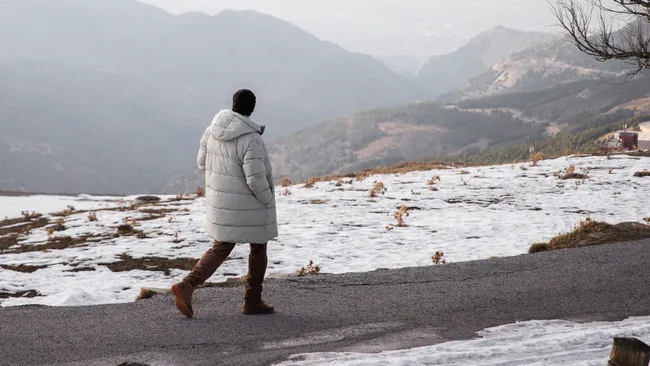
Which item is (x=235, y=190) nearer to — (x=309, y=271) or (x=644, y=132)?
(x=309, y=271)

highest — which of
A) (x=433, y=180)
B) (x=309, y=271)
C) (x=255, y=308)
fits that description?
(x=433, y=180)

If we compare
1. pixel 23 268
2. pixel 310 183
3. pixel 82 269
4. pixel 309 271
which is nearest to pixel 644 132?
A: pixel 310 183

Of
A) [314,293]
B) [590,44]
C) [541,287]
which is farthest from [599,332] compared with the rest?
[590,44]

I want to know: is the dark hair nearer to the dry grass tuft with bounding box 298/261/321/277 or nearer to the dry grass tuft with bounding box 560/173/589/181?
the dry grass tuft with bounding box 298/261/321/277

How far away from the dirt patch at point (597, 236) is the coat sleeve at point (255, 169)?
651 centimetres

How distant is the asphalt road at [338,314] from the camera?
19.1 feet

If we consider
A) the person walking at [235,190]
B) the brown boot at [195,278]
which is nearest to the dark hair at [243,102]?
the person walking at [235,190]

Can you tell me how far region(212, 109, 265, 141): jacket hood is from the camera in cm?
657

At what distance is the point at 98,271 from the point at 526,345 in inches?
304

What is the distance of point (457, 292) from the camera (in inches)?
317

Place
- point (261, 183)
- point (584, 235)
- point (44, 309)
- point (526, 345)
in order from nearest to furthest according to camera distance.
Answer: point (526, 345), point (261, 183), point (44, 309), point (584, 235)

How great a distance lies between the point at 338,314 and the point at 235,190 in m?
1.83

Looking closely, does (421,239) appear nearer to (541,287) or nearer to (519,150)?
(541,287)

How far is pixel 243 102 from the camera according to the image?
6711 mm
